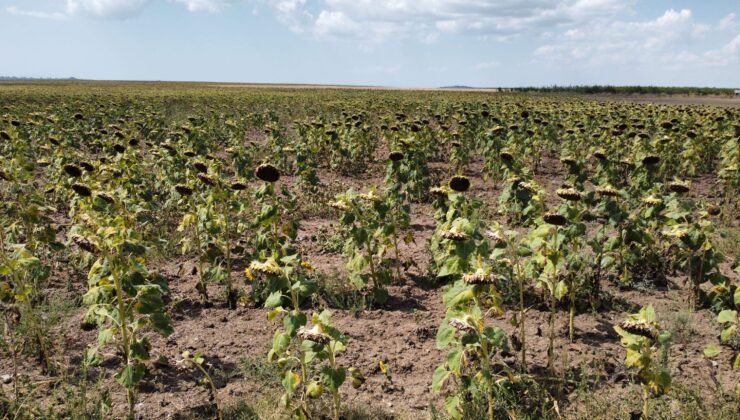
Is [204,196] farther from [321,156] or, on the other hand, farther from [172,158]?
[321,156]

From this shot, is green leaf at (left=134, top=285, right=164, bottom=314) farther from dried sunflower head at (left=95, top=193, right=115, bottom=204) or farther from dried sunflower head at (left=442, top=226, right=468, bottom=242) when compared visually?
dried sunflower head at (left=442, top=226, right=468, bottom=242)

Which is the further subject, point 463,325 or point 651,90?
point 651,90

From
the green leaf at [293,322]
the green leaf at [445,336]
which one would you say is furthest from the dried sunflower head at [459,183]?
the green leaf at [293,322]

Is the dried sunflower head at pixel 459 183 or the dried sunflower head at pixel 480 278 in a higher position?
the dried sunflower head at pixel 459 183

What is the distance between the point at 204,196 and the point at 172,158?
2.59m

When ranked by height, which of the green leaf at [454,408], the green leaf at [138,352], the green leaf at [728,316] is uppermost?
the green leaf at [728,316]

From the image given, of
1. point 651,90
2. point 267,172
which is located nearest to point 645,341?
point 267,172

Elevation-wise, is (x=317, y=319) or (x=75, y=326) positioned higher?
(x=317, y=319)

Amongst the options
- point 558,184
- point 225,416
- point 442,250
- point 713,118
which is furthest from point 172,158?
point 713,118

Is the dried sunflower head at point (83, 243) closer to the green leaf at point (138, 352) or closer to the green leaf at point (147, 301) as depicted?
the green leaf at point (147, 301)

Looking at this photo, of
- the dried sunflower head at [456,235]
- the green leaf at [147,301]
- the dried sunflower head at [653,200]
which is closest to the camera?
the dried sunflower head at [456,235]

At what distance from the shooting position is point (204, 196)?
5941 millimetres

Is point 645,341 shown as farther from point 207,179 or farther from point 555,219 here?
point 207,179

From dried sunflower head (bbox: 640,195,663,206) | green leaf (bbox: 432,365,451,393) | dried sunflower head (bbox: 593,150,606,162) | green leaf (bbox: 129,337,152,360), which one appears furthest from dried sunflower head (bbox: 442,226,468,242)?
dried sunflower head (bbox: 593,150,606,162)
